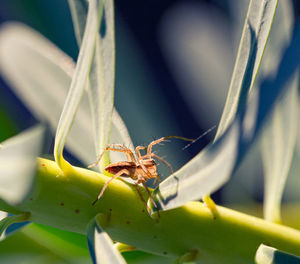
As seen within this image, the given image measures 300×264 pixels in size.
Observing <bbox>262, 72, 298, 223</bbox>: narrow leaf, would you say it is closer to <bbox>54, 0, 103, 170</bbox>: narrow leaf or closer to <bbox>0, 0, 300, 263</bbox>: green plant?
<bbox>0, 0, 300, 263</bbox>: green plant

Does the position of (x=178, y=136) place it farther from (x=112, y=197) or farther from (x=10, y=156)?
(x=10, y=156)

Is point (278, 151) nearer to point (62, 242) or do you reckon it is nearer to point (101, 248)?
point (101, 248)

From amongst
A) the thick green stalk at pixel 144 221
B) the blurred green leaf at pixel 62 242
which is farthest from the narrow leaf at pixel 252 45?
the blurred green leaf at pixel 62 242

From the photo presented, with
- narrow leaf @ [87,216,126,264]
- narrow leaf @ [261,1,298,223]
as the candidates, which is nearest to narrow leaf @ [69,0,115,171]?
narrow leaf @ [87,216,126,264]

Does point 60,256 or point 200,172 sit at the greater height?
point 200,172

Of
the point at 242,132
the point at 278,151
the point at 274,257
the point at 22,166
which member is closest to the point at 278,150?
the point at 278,151

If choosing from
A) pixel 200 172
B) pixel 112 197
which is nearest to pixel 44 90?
pixel 112 197

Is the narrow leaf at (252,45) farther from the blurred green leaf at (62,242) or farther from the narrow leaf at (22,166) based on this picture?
the blurred green leaf at (62,242)
